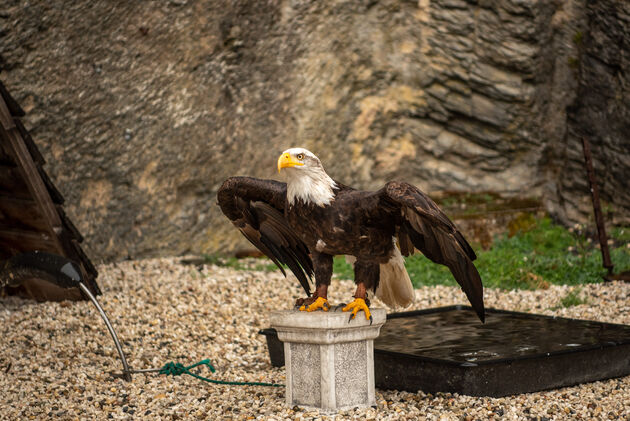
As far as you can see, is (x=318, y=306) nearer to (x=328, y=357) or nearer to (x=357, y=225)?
(x=328, y=357)

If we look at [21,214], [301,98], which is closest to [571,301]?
[301,98]

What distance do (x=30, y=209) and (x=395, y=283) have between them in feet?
9.93

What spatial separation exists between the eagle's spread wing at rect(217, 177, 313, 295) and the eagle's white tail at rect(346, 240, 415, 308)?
0.31 metres

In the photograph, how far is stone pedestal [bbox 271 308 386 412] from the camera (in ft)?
10.8

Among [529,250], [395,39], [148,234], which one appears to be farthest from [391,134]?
[148,234]

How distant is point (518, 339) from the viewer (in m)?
4.05

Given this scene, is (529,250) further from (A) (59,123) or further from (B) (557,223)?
(A) (59,123)

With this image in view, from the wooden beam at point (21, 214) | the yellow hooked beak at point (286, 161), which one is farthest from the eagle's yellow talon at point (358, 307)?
the wooden beam at point (21, 214)

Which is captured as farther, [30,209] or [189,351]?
[30,209]

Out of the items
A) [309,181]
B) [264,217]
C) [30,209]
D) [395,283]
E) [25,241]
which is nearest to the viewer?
[309,181]

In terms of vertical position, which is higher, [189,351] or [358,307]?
[358,307]

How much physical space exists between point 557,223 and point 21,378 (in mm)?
6057

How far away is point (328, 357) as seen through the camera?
3.28m

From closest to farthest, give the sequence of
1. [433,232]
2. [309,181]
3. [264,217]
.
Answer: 1. [433,232]
2. [309,181]
3. [264,217]
